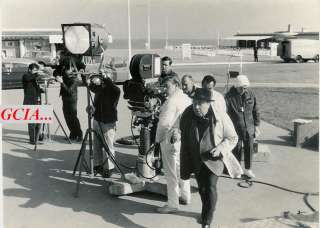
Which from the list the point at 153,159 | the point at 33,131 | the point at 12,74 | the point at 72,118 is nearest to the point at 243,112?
the point at 153,159

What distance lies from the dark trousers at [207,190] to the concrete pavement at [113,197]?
433mm

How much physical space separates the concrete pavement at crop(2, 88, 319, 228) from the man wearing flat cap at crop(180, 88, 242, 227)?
612mm

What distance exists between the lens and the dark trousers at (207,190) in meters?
4.47

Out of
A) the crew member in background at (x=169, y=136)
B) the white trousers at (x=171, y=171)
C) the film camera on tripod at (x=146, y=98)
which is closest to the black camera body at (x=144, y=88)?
the film camera on tripod at (x=146, y=98)

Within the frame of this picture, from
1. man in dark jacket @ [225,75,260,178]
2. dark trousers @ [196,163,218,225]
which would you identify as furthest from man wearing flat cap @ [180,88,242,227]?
man in dark jacket @ [225,75,260,178]

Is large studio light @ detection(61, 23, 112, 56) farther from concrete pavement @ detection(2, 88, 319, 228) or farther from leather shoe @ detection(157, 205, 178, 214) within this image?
leather shoe @ detection(157, 205, 178, 214)

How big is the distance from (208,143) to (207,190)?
1.58 ft

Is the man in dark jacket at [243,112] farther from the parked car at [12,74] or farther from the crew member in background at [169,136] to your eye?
the parked car at [12,74]

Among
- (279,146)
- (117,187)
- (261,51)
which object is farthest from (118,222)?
(261,51)

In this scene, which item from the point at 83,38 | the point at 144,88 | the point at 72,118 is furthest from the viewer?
the point at 72,118

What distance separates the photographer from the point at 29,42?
31500 millimetres

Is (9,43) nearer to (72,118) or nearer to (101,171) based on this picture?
(72,118)

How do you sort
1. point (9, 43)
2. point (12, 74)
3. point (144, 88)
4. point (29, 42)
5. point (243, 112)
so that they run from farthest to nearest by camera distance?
point (29, 42), point (9, 43), point (12, 74), point (243, 112), point (144, 88)

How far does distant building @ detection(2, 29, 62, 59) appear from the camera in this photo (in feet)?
94.9
